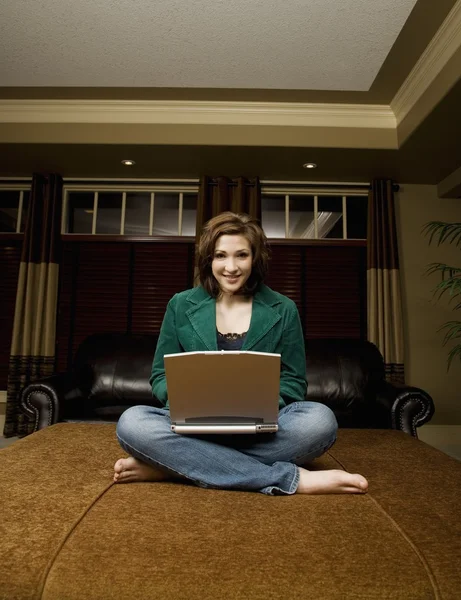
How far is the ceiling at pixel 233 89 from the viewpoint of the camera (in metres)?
2.65

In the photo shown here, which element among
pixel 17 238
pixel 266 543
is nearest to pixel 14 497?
pixel 266 543

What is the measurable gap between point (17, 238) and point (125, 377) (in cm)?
222

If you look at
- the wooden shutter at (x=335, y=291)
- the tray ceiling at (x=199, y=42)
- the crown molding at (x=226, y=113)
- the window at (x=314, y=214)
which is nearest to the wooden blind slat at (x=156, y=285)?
the wooden shutter at (x=335, y=291)

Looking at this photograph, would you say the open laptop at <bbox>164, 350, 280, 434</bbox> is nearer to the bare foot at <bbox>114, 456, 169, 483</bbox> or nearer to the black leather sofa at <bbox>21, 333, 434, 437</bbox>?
the bare foot at <bbox>114, 456, 169, 483</bbox>

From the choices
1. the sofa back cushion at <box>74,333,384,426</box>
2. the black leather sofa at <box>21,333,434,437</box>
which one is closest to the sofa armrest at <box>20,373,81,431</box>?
the black leather sofa at <box>21,333,434,437</box>

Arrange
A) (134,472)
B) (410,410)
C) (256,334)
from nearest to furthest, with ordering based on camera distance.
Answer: (134,472) → (256,334) → (410,410)

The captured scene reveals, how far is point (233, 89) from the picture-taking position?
3.39m

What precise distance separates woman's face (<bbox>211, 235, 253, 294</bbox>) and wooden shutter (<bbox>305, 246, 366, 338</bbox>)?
8.63 ft

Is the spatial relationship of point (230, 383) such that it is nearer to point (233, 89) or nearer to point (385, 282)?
point (233, 89)

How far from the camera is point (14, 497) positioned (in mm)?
1189

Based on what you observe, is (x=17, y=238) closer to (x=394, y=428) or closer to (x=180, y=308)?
(x=180, y=308)

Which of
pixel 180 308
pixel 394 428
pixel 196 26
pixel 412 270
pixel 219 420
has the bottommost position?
pixel 394 428

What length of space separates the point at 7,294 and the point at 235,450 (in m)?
3.64

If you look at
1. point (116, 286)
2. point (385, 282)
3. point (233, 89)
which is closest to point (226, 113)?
point (233, 89)
